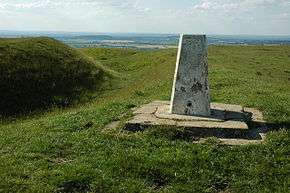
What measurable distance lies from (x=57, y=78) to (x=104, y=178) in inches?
899

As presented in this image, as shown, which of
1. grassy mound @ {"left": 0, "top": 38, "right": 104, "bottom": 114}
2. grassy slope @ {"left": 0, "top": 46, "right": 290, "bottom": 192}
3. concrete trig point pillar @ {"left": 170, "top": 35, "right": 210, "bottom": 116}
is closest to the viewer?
grassy slope @ {"left": 0, "top": 46, "right": 290, "bottom": 192}

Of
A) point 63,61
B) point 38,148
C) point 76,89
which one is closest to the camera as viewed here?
point 38,148

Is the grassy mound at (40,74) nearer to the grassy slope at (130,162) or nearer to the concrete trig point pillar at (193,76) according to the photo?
the grassy slope at (130,162)

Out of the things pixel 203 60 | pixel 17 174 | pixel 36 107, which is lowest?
pixel 36 107

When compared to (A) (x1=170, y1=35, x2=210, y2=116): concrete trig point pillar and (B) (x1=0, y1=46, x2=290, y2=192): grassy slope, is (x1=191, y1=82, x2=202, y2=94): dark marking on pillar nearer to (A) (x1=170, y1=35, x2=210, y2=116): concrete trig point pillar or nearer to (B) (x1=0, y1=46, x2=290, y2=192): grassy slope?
(A) (x1=170, y1=35, x2=210, y2=116): concrete trig point pillar

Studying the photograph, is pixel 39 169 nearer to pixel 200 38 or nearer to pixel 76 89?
pixel 200 38

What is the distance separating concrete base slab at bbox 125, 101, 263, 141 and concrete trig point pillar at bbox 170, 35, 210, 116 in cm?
45

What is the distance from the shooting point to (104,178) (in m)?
10.9

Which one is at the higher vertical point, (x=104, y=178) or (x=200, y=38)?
(x=200, y=38)

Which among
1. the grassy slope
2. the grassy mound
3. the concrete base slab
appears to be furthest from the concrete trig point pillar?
the grassy mound

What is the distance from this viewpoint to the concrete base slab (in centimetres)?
1394

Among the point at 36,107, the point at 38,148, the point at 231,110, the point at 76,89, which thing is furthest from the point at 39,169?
the point at 76,89

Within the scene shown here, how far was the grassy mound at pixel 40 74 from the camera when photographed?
28031 millimetres

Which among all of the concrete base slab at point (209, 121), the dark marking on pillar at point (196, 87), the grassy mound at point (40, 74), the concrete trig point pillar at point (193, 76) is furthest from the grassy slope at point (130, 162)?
the grassy mound at point (40, 74)
